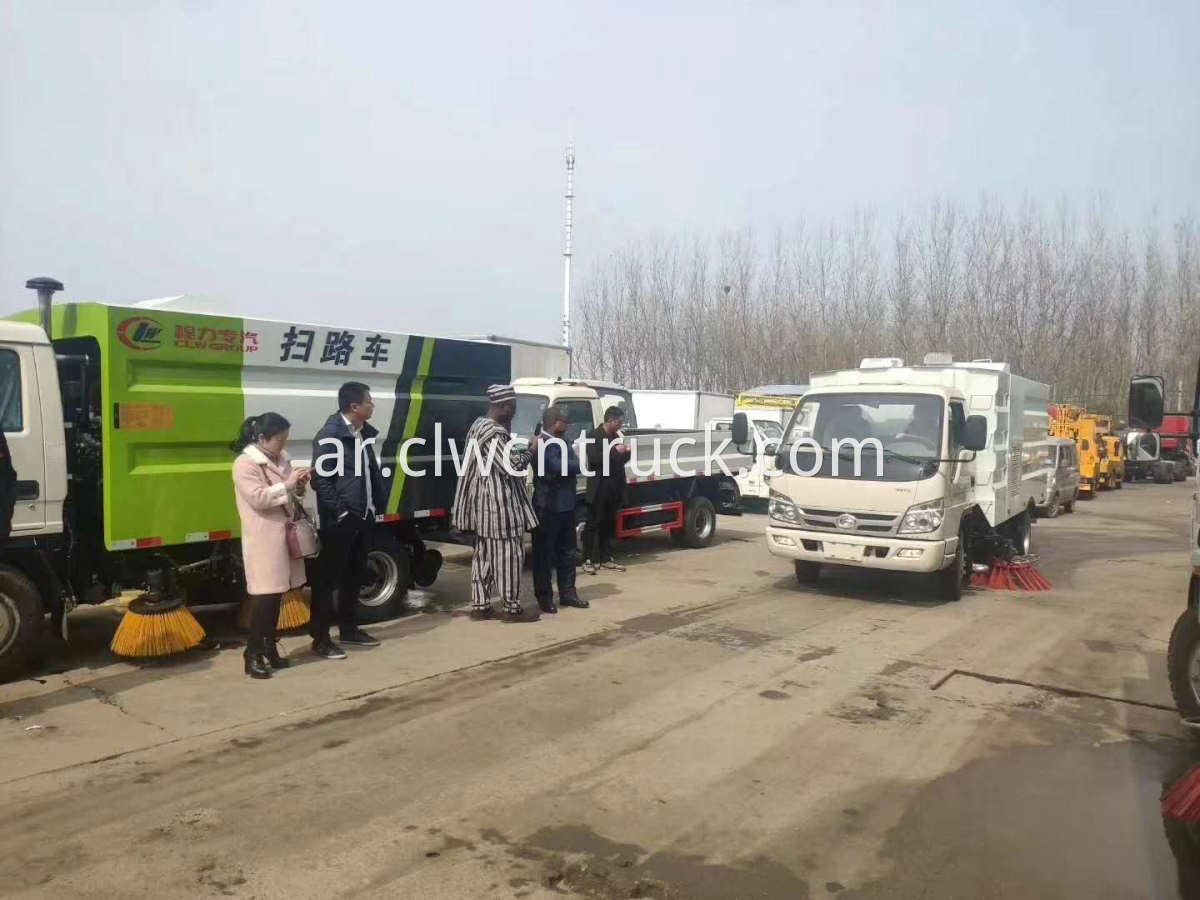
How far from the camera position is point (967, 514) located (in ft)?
31.8

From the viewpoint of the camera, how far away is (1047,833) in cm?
403

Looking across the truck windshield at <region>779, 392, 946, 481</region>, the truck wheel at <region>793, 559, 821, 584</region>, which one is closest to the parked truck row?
the truck windshield at <region>779, 392, 946, 481</region>

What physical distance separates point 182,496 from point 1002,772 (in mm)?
5488

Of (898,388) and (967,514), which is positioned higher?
(898,388)

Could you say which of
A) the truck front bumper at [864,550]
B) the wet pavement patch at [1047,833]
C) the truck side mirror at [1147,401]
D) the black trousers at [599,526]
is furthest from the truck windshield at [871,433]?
Result: the wet pavement patch at [1047,833]

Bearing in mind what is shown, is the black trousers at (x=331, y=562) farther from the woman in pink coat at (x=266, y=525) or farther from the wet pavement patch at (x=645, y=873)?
the wet pavement patch at (x=645, y=873)

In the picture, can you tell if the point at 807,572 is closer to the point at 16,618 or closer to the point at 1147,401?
A: the point at 1147,401

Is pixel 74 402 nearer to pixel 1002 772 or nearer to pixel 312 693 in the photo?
pixel 312 693

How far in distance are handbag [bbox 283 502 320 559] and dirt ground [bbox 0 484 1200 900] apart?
2.73ft

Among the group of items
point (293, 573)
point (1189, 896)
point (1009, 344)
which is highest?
point (1009, 344)

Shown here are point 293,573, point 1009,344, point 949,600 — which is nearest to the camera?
point 293,573

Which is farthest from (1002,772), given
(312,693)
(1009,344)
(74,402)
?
(1009,344)

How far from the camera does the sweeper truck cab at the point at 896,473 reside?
8750mm

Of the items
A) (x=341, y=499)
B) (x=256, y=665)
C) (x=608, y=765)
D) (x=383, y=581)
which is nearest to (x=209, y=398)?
(x=341, y=499)
